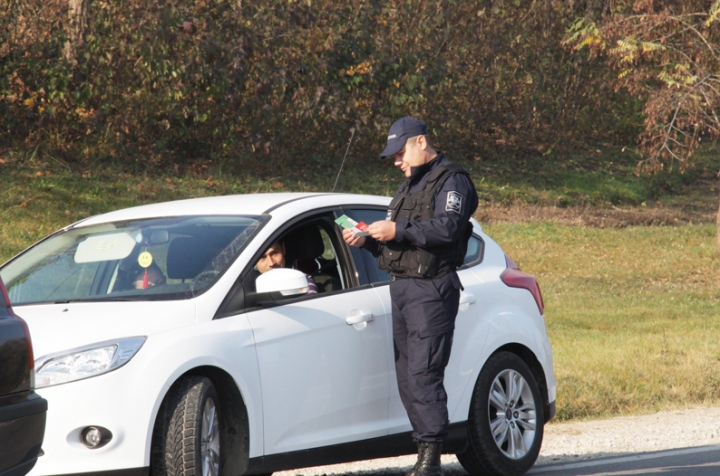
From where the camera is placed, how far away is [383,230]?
5.23 metres

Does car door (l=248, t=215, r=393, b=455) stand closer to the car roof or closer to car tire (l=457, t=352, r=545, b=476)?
the car roof

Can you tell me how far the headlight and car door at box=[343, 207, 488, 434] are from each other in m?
1.63

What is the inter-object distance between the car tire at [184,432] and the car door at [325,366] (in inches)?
13.9

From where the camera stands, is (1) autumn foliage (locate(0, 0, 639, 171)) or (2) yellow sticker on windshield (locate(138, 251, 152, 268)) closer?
(2) yellow sticker on windshield (locate(138, 251, 152, 268))

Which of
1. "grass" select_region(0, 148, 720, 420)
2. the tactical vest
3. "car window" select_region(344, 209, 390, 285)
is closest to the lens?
the tactical vest

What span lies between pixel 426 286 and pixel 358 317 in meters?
0.38

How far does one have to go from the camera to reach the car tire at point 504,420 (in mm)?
5801

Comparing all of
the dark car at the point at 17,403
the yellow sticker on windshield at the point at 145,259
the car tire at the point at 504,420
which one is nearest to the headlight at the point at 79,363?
the dark car at the point at 17,403

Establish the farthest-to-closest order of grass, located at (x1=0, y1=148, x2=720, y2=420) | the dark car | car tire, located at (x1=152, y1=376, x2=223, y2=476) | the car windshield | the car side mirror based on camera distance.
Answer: grass, located at (x1=0, y1=148, x2=720, y2=420), the car windshield, the car side mirror, car tire, located at (x1=152, y1=376, x2=223, y2=476), the dark car

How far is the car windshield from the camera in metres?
4.95

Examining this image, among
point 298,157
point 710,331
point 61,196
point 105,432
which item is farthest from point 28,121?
point 105,432

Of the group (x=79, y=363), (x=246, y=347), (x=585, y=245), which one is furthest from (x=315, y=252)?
(x=585, y=245)

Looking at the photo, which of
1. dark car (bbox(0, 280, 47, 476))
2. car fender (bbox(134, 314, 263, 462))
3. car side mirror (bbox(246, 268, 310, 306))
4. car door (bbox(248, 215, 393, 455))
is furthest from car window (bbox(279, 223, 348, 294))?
dark car (bbox(0, 280, 47, 476))

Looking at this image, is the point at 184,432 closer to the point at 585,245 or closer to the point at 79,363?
the point at 79,363
